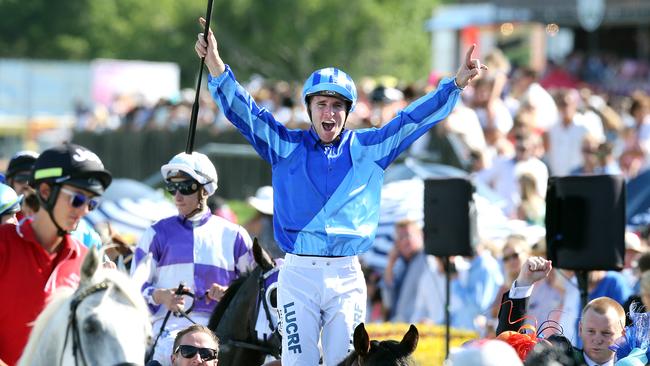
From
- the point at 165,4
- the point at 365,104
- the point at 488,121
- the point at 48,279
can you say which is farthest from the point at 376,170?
the point at 165,4

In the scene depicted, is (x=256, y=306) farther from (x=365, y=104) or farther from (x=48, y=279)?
(x=365, y=104)

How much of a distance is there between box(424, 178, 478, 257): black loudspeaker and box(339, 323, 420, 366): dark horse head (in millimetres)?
4665

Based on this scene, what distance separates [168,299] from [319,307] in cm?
121

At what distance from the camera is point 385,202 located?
555 inches

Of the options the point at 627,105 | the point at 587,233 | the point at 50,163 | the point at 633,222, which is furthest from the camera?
the point at 627,105

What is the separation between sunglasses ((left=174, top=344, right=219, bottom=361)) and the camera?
22.2 feet

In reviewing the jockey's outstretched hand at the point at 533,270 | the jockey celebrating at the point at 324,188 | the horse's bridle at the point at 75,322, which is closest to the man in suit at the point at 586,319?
the jockey's outstretched hand at the point at 533,270

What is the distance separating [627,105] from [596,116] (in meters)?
3.25

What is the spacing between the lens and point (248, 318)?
8.03 m

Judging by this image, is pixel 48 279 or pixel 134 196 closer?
pixel 48 279

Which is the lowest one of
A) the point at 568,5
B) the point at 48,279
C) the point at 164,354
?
the point at 164,354

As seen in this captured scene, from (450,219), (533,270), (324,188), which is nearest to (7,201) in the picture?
(324,188)

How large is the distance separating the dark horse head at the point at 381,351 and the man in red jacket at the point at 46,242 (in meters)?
1.28

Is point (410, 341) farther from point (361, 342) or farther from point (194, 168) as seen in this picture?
point (194, 168)
